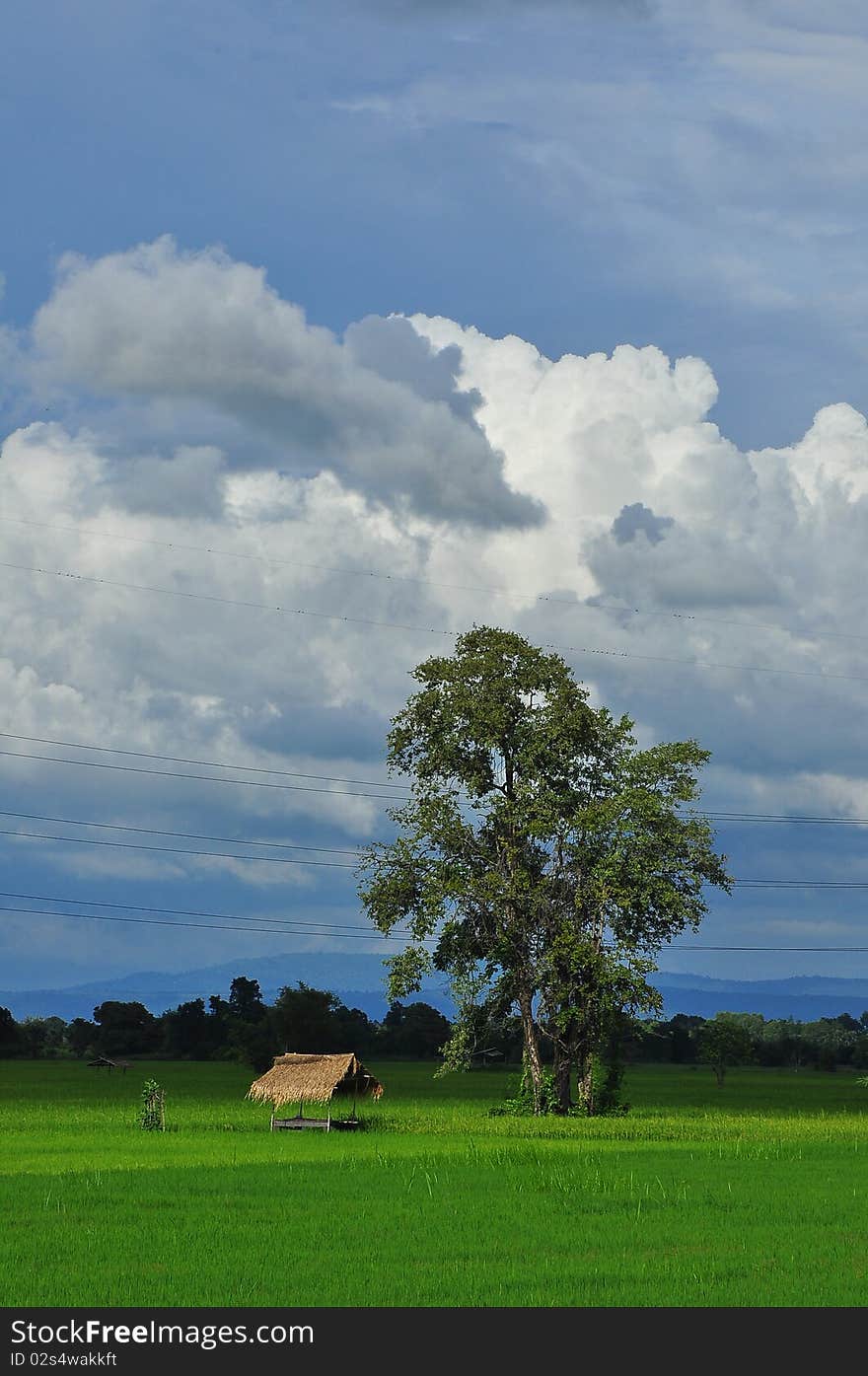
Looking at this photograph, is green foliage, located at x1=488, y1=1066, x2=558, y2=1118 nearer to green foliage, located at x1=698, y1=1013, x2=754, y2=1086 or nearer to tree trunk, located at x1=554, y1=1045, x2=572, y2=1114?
tree trunk, located at x1=554, y1=1045, x2=572, y2=1114

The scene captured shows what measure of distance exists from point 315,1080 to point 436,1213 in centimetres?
3062

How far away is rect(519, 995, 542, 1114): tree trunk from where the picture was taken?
220ft

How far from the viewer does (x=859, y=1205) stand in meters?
33.8

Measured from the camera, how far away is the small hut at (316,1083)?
198 ft

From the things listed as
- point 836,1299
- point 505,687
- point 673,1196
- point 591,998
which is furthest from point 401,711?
point 836,1299

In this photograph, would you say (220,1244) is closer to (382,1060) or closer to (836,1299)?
(836,1299)

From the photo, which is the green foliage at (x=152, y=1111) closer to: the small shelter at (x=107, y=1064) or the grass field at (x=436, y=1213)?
the grass field at (x=436, y=1213)

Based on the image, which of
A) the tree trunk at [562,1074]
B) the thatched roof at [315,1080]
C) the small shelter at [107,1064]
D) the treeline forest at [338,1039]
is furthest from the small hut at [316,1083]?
the small shelter at [107,1064]

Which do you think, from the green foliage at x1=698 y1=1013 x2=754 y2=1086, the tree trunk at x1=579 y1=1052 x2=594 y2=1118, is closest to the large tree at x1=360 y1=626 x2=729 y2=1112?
the tree trunk at x1=579 y1=1052 x2=594 y2=1118

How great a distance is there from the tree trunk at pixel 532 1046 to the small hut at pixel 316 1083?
8.12 m

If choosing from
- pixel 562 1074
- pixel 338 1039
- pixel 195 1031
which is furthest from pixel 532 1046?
pixel 195 1031
